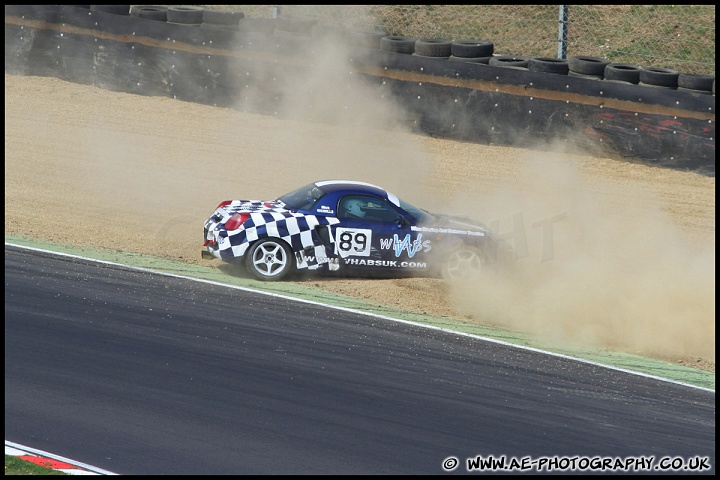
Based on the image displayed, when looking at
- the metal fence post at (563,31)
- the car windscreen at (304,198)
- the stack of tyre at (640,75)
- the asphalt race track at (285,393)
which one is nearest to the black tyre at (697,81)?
the stack of tyre at (640,75)

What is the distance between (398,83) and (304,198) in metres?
Result: 6.37

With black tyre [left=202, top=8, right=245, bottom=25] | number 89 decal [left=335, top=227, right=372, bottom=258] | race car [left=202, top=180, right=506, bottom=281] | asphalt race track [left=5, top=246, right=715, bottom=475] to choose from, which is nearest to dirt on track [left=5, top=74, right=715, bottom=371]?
race car [left=202, top=180, right=506, bottom=281]

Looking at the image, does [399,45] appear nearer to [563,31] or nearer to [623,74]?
[563,31]

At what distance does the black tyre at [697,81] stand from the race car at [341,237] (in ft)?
19.9

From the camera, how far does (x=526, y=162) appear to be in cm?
1662

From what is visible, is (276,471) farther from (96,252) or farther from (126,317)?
(96,252)

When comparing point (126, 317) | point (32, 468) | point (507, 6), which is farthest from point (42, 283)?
point (507, 6)

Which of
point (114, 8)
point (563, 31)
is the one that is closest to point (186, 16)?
point (114, 8)

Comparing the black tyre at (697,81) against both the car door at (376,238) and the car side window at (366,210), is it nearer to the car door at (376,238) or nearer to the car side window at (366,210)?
the car door at (376,238)

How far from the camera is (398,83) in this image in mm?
17328

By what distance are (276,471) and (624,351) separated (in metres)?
4.90

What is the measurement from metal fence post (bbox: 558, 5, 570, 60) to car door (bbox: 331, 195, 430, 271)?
24.9 ft

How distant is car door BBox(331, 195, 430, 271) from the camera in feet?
37.2

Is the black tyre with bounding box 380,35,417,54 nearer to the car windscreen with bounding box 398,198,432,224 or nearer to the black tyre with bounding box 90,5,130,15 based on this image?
the black tyre with bounding box 90,5,130,15
